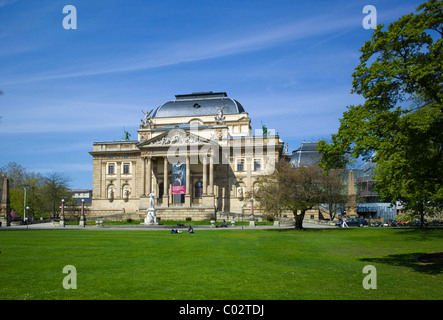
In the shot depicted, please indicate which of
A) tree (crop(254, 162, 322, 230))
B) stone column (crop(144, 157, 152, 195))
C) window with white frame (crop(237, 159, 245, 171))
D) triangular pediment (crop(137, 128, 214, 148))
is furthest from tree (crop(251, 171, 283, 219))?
stone column (crop(144, 157, 152, 195))

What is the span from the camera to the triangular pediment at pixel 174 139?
7550 centimetres

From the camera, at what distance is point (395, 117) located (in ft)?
59.9

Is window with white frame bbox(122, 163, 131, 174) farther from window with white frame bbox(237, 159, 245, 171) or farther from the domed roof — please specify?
window with white frame bbox(237, 159, 245, 171)

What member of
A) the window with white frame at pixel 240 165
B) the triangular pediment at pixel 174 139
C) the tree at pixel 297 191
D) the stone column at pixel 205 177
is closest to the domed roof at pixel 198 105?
the window with white frame at pixel 240 165

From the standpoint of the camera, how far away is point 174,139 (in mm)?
76688

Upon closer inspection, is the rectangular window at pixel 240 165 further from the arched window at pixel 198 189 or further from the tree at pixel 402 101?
the tree at pixel 402 101

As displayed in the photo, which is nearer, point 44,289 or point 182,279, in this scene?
point 44,289

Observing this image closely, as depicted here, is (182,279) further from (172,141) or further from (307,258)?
(172,141)

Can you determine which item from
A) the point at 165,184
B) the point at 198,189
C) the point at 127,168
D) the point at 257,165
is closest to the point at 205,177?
the point at 198,189

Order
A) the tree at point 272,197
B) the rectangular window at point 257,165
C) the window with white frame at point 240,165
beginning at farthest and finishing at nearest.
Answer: the window with white frame at point 240,165 < the rectangular window at point 257,165 < the tree at point 272,197

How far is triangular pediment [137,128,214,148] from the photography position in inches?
2972

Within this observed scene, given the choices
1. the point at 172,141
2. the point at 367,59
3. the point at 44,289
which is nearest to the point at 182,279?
the point at 44,289

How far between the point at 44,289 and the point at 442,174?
15.6m

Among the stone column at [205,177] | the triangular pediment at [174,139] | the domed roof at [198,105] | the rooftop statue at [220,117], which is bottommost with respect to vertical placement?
the stone column at [205,177]
